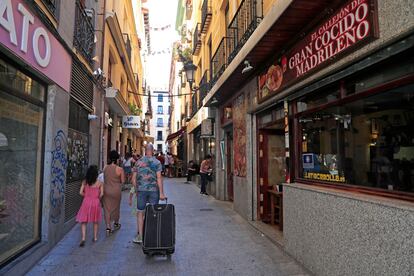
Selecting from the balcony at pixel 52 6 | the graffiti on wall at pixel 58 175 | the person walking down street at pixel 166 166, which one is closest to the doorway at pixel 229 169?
the graffiti on wall at pixel 58 175

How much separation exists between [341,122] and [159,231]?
3.15m

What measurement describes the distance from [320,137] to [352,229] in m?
1.69

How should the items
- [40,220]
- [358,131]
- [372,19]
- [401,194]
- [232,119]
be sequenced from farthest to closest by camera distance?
[232,119]
[40,220]
[358,131]
[372,19]
[401,194]

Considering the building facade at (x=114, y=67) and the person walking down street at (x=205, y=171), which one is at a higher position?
the building facade at (x=114, y=67)

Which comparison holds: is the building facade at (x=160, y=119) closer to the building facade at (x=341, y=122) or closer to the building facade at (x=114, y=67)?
the building facade at (x=114, y=67)

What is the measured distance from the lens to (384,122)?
3.87 meters

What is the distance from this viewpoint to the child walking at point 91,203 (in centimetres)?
653

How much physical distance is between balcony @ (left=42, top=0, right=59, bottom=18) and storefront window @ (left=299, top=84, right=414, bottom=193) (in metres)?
4.63

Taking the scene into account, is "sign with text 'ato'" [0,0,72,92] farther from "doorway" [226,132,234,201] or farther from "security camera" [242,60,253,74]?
"doorway" [226,132,234,201]

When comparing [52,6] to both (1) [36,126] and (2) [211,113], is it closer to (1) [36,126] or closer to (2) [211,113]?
(1) [36,126]

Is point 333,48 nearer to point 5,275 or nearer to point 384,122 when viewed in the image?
point 384,122

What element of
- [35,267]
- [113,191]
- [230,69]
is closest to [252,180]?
[230,69]

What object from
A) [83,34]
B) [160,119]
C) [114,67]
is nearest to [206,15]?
[114,67]

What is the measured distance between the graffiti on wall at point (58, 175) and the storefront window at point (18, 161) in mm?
312
